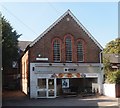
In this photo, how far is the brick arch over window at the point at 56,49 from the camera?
3489cm

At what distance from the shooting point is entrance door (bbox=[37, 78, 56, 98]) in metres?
33.7

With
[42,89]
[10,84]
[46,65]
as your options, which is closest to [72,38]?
[46,65]

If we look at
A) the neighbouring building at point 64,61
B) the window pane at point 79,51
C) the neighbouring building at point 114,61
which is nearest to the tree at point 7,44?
the neighbouring building at point 64,61

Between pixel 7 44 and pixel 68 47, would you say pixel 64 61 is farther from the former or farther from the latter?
pixel 7 44

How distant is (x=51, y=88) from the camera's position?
34188 millimetres

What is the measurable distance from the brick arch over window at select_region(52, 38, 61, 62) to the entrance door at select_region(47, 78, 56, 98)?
2.38 metres

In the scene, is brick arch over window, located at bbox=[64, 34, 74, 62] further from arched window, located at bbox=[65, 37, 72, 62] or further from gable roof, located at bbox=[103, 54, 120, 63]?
gable roof, located at bbox=[103, 54, 120, 63]

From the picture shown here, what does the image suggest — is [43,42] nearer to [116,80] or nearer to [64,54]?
[64,54]

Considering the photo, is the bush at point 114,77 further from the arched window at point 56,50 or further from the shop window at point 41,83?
the shop window at point 41,83

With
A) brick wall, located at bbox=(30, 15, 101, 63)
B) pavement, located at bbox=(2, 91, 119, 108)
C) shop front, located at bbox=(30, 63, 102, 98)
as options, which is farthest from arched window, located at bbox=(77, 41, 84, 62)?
pavement, located at bbox=(2, 91, 119, 108)

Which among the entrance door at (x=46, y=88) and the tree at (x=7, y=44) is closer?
the tree at (x=7, y=44)

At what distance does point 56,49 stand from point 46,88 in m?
4.57

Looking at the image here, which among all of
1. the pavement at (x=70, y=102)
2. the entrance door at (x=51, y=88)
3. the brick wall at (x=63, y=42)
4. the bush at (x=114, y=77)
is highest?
the brick wall at (x=63, y=42)

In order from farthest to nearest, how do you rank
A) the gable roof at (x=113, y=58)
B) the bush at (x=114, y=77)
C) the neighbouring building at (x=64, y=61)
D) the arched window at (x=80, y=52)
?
1. the gable roof at (x=113, y=58)
2. the arched window at (x=80, y=52)
3. the neighbouring building at (x=64, y=61)
4. the bush at (x=114, y=77)
